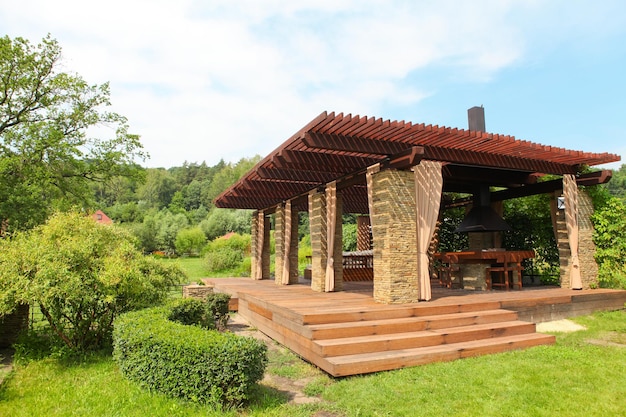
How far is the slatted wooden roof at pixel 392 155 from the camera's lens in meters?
6.30

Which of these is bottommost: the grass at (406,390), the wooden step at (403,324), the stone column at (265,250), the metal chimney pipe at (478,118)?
the grass at (406,390)

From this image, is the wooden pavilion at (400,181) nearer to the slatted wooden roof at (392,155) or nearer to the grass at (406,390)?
the slatted wooden roof at (392,155)

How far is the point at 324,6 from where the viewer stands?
674cm

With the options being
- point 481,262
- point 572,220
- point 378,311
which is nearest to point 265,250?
point 481,262

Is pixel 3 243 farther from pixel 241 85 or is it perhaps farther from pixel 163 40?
pixel 241 85

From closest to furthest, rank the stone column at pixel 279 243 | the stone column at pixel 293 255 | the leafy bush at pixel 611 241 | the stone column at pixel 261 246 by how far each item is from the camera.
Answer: the leafy bush at pixel 611 241 → the stone column at pixel 293 255 → the stone column at pixel 279 243 → the stone column at pixel 261 246

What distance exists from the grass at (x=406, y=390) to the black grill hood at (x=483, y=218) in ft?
17.1

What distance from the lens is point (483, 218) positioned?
10320mm

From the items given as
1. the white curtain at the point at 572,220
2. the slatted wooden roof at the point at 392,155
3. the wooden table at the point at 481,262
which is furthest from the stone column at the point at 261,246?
the white curtain at the point at 572,220

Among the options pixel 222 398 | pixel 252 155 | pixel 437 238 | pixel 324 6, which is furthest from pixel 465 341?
pixel 252 155

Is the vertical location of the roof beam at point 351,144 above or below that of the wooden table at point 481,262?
above

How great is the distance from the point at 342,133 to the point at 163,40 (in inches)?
148

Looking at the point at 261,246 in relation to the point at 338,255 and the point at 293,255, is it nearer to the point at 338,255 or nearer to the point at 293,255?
the point at 293,255

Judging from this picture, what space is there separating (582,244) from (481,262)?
2400 millimetres
